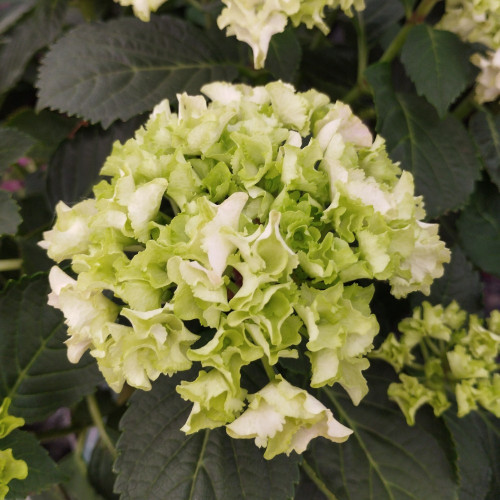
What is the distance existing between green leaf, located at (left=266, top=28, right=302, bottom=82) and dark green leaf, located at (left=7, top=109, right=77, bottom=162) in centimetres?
35

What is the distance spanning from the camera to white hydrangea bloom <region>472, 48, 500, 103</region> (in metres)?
0.59

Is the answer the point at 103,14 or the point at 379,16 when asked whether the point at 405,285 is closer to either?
the point at 379,16

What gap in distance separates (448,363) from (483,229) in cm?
21

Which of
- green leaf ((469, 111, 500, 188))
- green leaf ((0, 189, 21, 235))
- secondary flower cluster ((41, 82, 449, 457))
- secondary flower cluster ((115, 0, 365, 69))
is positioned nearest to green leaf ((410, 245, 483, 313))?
green leaf ((469, 111, 500, 188))

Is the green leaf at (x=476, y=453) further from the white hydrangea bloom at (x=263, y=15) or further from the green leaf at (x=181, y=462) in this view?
the white hydrangea bloom at (x=263, y=15)

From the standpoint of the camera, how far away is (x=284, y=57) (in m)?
0.66

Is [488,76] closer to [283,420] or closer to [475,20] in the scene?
[475,20]

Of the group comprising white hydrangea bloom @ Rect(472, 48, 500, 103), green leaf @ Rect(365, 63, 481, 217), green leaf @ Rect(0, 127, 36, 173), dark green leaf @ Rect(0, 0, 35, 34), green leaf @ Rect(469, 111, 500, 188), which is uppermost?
dark green leaf @ Rect(0, 0, 35, 34)

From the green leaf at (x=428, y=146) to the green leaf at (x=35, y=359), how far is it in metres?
0.41

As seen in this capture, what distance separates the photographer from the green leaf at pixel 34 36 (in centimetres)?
79

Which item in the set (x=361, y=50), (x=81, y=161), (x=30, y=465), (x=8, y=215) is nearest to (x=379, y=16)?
(x=361, y=50)

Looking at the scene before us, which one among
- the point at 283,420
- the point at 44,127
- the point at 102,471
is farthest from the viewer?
the point at 44,127

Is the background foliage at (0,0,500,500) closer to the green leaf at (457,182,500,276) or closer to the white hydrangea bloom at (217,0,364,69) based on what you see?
the green leaf at (457,182,500,276)

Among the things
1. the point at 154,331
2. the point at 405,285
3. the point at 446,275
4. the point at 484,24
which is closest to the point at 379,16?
the point at 484,24
